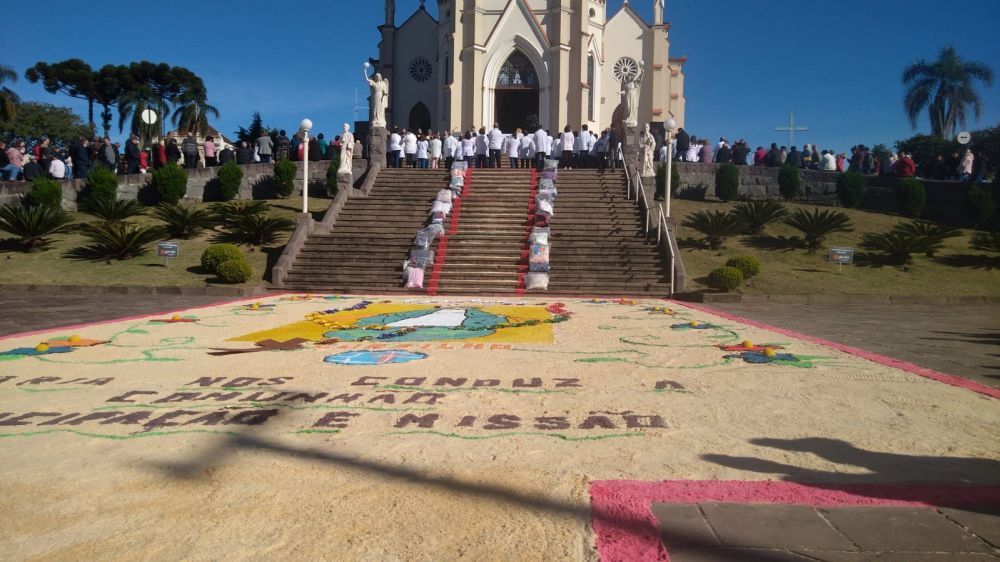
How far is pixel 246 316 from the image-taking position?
34.8 feet

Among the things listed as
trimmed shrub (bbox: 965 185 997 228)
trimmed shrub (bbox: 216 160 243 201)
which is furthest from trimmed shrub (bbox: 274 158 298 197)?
trimmed shrub (bbox: 965 185 997 228)

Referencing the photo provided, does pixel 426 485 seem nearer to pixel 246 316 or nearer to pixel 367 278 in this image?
pixel 246 316

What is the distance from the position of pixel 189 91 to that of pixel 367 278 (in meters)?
46.2

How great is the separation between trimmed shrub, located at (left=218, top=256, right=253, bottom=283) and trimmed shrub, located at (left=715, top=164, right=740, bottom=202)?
1593 cm

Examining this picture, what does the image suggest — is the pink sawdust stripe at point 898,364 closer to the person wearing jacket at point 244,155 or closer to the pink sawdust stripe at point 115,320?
the pink sawdust stripe at point 115,320

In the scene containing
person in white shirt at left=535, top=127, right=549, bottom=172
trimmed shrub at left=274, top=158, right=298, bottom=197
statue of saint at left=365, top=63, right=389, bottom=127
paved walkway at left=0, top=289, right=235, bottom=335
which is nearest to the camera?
paved walkway at left=0, top=289, right=235, bottom=335

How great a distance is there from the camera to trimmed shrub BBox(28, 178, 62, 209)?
18844mm

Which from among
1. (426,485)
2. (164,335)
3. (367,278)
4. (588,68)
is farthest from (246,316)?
(588,68)

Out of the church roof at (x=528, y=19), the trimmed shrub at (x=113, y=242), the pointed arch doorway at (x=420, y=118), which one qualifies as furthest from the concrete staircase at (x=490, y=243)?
the pointed arch doorway at (x=420, y=118)

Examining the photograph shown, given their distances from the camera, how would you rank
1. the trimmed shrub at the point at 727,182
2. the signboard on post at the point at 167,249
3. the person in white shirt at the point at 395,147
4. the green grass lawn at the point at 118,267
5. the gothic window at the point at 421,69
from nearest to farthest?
the green grass lawn at the point at 118,267 → the signboard on post at the point at 167,249 → the trimmed shrub at the point at 727,182 → the person in white shirt at the point at 395,147 → the gothic window at the point at 421,69

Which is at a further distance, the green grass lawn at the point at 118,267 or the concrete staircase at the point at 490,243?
the concrete staircase at the point at 490,243

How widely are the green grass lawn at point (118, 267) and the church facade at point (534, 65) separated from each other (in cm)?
1874

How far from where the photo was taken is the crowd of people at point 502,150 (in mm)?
24281

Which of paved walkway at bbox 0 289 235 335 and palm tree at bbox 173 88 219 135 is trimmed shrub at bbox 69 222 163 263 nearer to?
paved walkway at bbox 0 289 235 335
